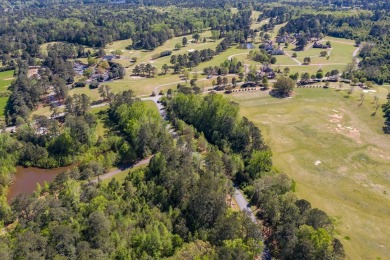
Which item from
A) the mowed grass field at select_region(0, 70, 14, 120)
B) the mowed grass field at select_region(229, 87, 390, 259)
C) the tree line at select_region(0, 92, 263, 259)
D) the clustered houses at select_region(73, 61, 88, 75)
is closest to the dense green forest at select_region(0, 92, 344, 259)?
the tree line at select_region(0, 92, 263, 259)

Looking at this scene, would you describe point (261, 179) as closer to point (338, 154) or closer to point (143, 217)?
point (143, 217)

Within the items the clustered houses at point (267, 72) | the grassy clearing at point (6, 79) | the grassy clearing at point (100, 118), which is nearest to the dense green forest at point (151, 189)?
the grassy clearing at point (100, 118)

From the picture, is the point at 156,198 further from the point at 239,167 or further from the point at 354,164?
the point at 354,164

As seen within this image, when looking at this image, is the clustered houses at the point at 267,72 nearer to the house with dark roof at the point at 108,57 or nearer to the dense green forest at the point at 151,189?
the dense green forest at the point at 151,189

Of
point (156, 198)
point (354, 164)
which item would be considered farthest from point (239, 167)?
point (354, 164)

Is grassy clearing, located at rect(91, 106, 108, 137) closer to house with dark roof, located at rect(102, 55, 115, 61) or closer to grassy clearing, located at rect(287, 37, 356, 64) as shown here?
house with dark roof, located at rect(102, 55, 115, 61)
